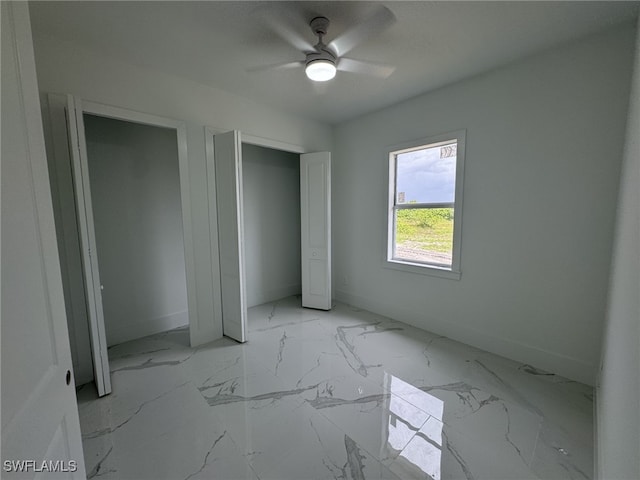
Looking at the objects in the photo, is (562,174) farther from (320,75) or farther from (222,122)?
(222,122)

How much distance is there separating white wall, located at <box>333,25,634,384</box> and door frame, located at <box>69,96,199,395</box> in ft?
8.22

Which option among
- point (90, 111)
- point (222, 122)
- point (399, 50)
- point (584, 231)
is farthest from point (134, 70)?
point (584, 231)

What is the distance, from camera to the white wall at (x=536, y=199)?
79.4 inches

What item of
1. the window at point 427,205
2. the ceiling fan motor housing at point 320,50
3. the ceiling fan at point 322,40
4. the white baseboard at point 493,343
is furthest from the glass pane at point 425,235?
the ceiling fan motor housing at point 320,50

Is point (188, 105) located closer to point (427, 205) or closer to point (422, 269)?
point (427, 205)

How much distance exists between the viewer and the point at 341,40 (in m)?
1.99

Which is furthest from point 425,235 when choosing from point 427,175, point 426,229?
point 427,175

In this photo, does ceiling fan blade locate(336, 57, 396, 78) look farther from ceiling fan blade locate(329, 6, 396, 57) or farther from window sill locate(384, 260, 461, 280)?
window sill locate(384, 260, 461, 280)

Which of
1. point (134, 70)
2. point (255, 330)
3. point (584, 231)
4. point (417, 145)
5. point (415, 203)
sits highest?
point (134, 70)

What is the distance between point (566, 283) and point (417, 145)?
1934 millimetres

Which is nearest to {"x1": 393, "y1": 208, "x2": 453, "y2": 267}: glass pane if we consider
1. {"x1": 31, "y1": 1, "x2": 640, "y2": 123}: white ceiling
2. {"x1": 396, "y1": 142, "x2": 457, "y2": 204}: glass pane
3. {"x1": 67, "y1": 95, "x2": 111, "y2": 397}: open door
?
{"x1": 396, "y1": 142, "x2": 457, "y2": 204}: glass pane

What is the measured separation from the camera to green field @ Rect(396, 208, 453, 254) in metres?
2.98

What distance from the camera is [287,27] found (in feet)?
6.14

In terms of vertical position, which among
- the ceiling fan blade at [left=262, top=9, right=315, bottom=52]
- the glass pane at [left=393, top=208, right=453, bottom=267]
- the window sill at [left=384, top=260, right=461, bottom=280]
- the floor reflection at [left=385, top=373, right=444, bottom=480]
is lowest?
the floor reflection at [left=385, top=373, right=444, bottom=480]
